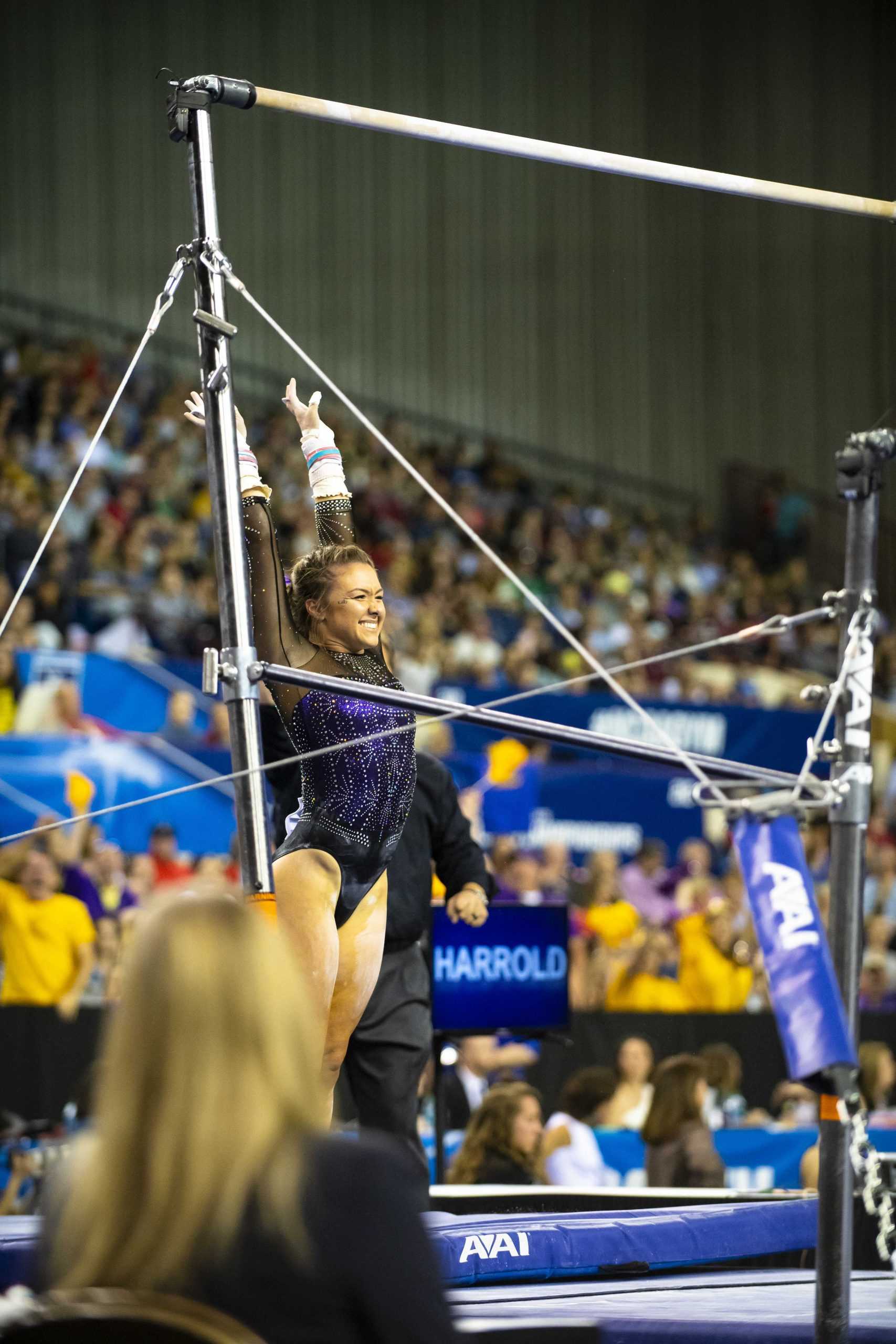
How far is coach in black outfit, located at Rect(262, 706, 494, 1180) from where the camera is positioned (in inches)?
181

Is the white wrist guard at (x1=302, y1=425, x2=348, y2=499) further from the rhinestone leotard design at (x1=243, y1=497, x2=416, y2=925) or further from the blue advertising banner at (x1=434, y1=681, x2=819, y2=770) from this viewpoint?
the blue advertising banner at (x1=434, y1=681, x2=819, y2=770)

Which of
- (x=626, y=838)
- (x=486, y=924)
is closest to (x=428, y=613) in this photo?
(x=626, y=838)

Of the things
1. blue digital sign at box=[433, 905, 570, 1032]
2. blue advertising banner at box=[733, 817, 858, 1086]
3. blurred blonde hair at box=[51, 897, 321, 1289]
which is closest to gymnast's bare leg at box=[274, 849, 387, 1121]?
blue advertising banner at box=[733, 817, 858, 1086]

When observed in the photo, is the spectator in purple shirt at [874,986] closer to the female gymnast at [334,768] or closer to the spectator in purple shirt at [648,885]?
the spectator in purple shirt at [648,885]

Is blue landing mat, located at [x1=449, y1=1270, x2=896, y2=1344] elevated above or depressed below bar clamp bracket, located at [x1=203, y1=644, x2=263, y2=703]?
below

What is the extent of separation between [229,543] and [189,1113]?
6.45 ft

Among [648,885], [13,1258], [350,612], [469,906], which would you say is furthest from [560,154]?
[648,885]

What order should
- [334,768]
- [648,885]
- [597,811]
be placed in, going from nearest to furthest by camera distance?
[334,768], [648,885], [597,811]

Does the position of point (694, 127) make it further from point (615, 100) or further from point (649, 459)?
point (649, 459)

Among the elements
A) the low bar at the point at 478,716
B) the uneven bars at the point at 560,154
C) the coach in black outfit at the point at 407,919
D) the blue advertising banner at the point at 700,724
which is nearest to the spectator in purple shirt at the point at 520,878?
the blue advertising banner at the point at 700,724

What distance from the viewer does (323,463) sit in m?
3.84

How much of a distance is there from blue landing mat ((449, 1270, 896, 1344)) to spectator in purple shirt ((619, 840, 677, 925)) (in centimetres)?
626

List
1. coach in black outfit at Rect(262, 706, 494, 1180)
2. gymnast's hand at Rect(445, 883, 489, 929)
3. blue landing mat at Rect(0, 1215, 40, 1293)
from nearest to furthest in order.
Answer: blue landing mat at Rect(0, 1215, 40, 1293) → coach in black outfit at Rect(262, 706, 494, 1180) → gymnast's hand at Rect(445, 883, 489, 929)

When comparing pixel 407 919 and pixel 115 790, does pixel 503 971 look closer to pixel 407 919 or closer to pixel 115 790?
pixel 407 919
